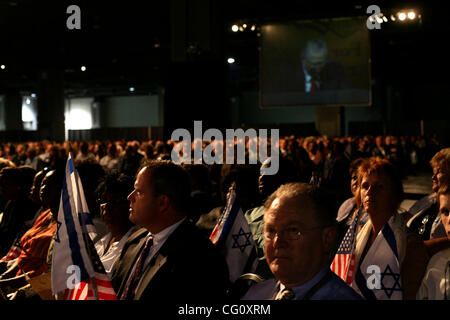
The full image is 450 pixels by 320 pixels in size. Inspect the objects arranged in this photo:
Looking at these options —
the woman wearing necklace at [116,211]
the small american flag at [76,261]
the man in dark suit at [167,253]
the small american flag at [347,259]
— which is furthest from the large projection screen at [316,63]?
the small american flag at [76,261]

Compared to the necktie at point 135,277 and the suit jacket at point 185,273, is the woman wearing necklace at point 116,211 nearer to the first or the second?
Result: the necktie at point 135,277

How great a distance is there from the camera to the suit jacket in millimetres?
2346


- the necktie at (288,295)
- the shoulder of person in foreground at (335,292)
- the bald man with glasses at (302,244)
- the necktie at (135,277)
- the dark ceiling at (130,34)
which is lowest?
the necktie at (135,277)

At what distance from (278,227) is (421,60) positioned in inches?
1245

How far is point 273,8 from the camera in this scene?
60.2 ft

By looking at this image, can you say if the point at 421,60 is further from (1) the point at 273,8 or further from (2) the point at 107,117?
(2) the point at 107,117

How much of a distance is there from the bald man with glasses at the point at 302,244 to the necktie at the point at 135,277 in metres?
0.83

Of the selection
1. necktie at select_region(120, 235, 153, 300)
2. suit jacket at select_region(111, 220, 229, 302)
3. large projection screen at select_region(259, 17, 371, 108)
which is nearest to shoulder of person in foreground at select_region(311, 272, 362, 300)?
suit jacket at select_region(111, 220, 229, 302)

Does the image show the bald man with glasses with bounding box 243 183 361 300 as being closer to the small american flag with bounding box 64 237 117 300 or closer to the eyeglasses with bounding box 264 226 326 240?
the eyeglasses with bounding box 264 226 326 240

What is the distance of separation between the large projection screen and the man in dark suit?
11.1 metres

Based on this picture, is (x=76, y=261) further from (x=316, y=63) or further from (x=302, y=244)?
(x=316, y=63)

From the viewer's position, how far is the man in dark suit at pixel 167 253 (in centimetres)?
236

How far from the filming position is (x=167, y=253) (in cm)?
250
